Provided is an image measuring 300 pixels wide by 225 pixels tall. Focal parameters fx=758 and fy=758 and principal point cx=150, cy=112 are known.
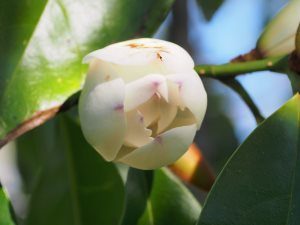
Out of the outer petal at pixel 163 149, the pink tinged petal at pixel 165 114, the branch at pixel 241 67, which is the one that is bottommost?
the branch at pixel 241 67

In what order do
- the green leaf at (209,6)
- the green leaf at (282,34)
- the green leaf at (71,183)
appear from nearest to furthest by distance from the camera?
1. the green leaf at (282,34)
2. the green leaf at (71,183)
3. the green leaf at (209,6)

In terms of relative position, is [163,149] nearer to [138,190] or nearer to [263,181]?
[263,181]

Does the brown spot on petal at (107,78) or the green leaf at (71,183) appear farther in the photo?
the green leaf at (71,183)

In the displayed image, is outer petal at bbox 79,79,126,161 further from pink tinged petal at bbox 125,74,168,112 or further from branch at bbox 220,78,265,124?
branch at bbox 220,78,265,124

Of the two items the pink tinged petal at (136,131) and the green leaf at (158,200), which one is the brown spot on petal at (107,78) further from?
the green leaf at (158,200)

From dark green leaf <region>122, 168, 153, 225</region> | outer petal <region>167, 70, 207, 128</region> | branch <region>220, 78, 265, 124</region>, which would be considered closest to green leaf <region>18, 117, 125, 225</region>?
dark green leaf <region>122, 168, 153, 225</region>

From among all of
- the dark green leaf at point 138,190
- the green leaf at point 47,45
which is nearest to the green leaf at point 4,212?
the green leaf at point 47,45

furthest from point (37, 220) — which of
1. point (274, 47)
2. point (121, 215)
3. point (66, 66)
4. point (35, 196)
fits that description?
point (274, 47)

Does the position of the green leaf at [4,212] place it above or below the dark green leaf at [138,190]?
above

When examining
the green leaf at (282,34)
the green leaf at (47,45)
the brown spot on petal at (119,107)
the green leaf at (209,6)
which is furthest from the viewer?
the green leaf at (209,6)
